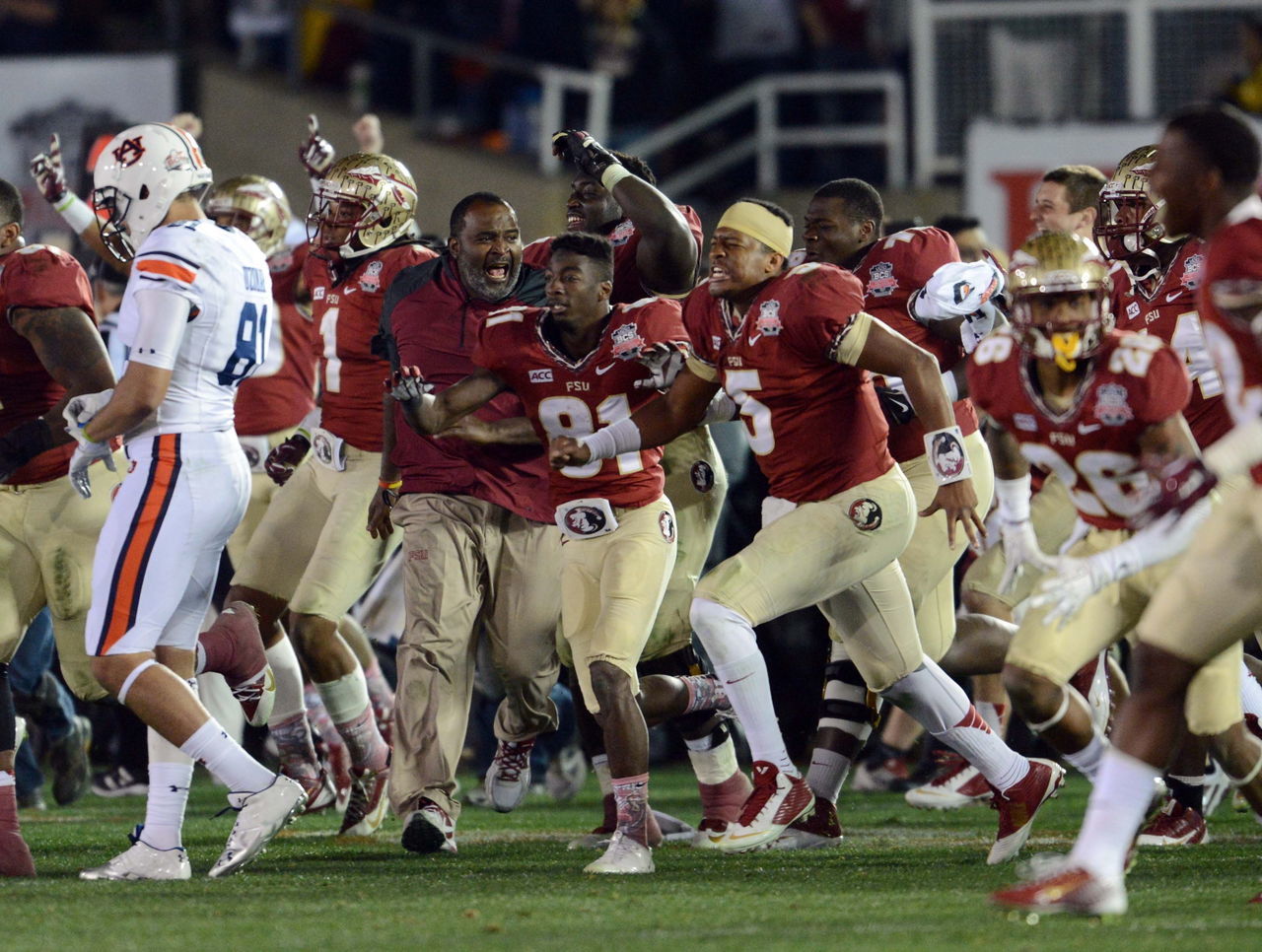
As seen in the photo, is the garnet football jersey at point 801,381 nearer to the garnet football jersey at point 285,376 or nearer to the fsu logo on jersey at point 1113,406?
the fsu logo on jersey at point 1113,406

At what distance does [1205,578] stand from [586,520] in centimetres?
207

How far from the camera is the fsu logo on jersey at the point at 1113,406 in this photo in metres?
5.30

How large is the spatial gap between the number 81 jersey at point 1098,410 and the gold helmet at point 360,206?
8.31ft

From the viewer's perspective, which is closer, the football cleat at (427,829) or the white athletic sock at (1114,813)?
the white athletic sock at (1114,813)

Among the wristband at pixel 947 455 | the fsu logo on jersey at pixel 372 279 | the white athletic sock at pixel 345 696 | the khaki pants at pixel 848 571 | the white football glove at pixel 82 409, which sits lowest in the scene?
the white athletic sock at pixel 345 696

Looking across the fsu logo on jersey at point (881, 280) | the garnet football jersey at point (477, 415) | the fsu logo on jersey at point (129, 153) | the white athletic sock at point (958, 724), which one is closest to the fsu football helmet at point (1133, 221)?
the fsu logo on jersey at point (881, 280)

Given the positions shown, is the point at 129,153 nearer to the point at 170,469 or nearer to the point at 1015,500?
the point at 170,469

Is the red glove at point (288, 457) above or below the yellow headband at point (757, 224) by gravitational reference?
below

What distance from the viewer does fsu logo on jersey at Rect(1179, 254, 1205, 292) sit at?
696cm

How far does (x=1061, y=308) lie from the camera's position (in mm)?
5383

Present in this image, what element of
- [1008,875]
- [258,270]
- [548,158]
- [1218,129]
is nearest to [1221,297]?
[1218,129]

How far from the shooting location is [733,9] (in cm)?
1355

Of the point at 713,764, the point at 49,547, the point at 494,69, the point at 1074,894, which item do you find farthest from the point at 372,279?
the point at 494,69

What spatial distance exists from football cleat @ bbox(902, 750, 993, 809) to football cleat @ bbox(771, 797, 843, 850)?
1.25 meters
